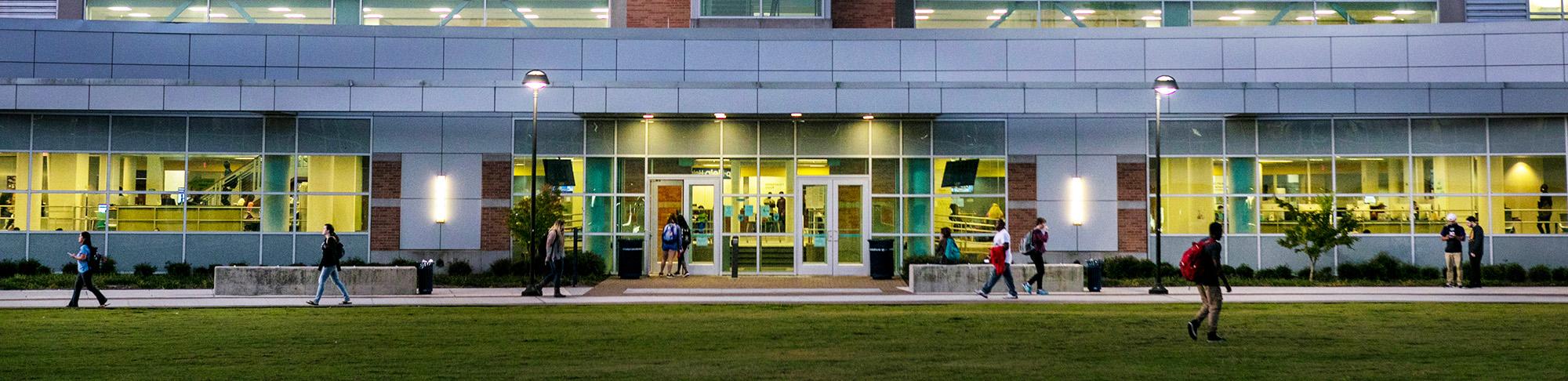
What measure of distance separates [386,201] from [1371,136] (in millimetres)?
21546

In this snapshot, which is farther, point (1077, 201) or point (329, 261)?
point (1077, 201)

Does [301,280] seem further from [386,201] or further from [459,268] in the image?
[386,201]

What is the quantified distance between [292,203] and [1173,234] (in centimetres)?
1930

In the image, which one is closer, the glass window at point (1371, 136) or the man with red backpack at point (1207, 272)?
the man with red backpack at point (1207, 272)

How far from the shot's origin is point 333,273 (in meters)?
19.1

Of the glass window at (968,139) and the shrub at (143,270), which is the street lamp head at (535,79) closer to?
the glass window at (968,139)

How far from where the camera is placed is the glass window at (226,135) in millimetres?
26875

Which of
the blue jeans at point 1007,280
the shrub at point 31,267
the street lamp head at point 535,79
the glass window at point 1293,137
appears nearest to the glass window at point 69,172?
the shrub at point 31,267

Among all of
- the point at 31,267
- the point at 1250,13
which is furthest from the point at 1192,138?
the point at 31,267

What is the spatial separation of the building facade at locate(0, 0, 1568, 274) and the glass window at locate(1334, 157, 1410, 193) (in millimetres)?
48

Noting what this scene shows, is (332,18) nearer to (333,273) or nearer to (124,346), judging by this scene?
(333,273)

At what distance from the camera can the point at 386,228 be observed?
26.8m

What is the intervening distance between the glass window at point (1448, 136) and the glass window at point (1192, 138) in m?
4.14

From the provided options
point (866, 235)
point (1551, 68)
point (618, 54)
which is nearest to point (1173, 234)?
point (866, 235)
